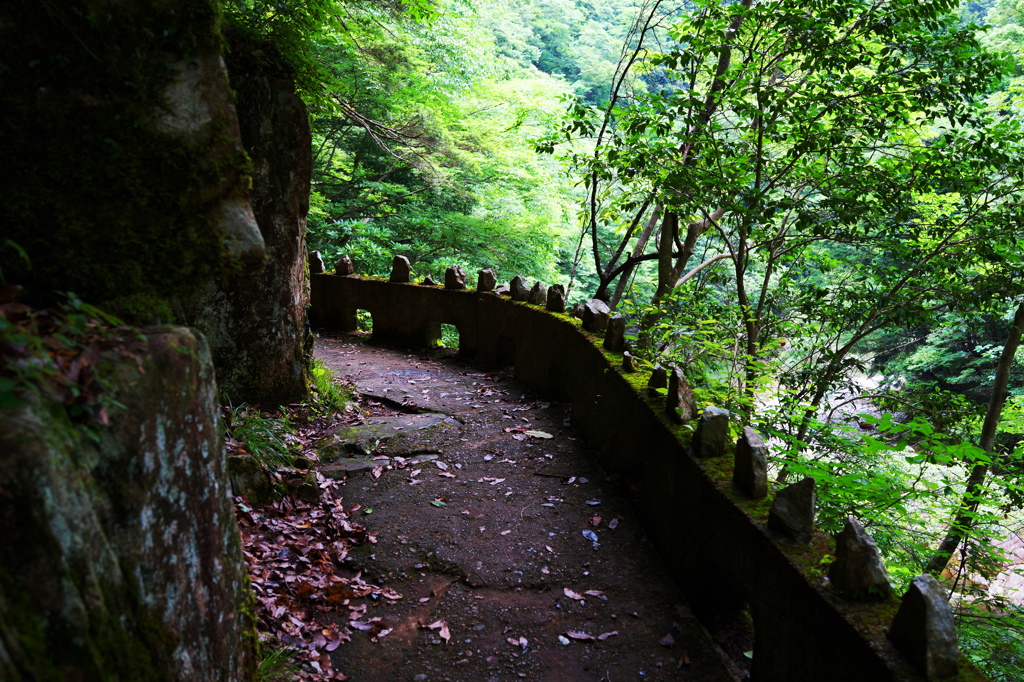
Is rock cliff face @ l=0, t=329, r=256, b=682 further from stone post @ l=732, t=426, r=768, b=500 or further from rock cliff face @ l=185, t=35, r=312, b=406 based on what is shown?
rock cliff face @ l=185, t=35, r=312, b=406

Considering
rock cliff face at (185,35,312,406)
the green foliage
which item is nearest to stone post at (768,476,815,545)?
rock cliff face at (185,35,312,406)

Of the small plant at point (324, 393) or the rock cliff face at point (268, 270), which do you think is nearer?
the rock cliff face at point (268, 270)

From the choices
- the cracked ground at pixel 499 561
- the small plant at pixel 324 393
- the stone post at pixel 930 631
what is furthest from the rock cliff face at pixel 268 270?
the stone post at pixel 930 631

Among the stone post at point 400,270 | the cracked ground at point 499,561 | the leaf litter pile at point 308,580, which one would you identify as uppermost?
the stone post at point 400,270

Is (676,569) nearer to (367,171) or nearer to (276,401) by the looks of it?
(276,401)

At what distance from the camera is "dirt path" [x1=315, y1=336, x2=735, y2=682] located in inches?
130

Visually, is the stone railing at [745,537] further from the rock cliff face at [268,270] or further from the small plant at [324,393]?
the rock cliff face at [268,270]

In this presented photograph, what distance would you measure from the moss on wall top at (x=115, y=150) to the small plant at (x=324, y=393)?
3809 mm

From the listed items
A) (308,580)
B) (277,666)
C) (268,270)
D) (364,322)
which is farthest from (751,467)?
(364,322)

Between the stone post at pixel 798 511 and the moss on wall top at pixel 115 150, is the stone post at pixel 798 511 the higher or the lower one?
the lower one

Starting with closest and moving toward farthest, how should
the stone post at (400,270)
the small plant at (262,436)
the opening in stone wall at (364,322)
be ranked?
the small plant at (262,436) < the stone post at (400,270) < the opening in stone wall at (364,322)

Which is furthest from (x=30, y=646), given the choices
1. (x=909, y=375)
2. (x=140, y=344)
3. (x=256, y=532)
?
(x=909, y=375)

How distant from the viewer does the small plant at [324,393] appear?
242 inches

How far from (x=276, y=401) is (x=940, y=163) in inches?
269
